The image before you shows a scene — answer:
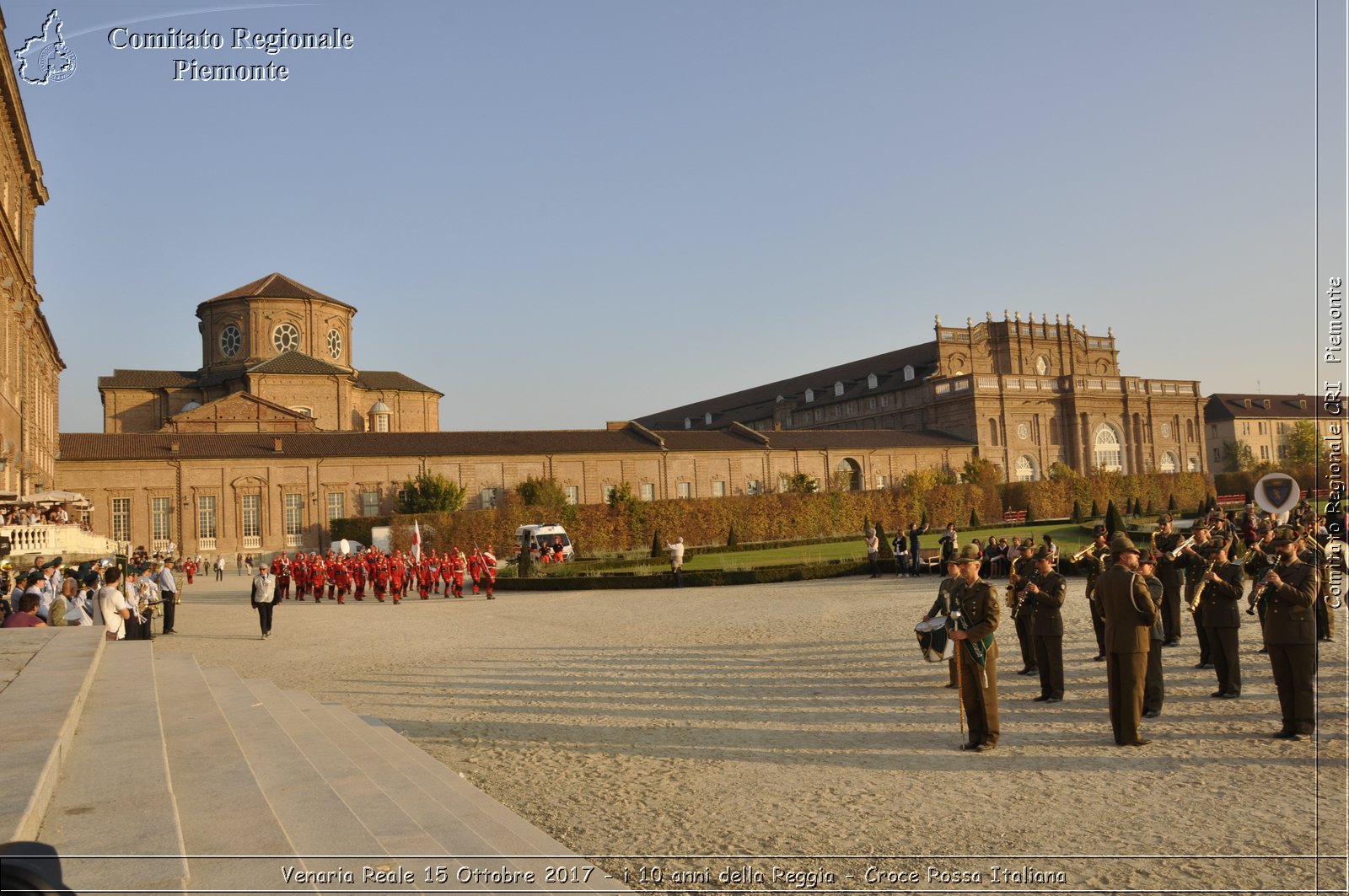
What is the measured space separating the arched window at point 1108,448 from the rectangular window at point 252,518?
53677mm

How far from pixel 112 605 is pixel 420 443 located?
38487mm

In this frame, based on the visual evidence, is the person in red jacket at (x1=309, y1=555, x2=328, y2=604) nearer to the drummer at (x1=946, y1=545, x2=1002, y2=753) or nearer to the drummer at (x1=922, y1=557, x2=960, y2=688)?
the drummer at (x1=922, y1=557, x2=960, y2=688)

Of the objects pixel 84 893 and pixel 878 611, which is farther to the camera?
pixel 878 611

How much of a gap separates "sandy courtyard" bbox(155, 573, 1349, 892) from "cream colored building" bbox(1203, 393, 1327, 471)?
79887 millimetres

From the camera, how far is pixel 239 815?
5.04m

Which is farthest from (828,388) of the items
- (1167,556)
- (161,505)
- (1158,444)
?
(1167,556)

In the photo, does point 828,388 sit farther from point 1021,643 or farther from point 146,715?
point 146,715

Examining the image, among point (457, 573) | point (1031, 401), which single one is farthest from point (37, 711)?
point (1031, 401)

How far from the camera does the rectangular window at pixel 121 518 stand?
1772 inches

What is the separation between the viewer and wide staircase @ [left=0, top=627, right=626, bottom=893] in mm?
4180

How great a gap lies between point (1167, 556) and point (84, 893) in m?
11.3

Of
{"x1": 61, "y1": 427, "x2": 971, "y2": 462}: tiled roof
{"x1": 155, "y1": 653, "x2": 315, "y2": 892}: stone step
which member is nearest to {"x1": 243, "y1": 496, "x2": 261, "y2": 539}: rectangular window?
{"x1": 61, "y1": 427, "x2": 971, "y2": 462}: tiled roof

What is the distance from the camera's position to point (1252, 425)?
84.2 metres

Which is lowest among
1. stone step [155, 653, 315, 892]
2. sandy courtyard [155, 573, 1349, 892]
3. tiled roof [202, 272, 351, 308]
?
sandy courtyard [155, 573, 1349, 892]
